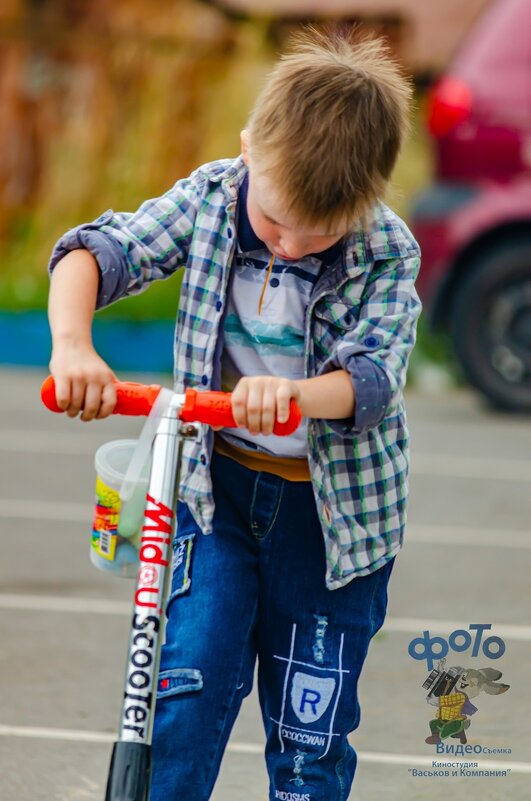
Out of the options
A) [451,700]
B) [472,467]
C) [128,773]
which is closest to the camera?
[128,773]

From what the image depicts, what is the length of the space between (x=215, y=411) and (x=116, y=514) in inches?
12.2

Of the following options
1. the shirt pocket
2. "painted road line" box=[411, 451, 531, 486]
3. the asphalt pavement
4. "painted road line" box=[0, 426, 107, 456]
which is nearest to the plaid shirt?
the shirt pocket

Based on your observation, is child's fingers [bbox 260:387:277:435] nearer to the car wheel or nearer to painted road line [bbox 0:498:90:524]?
painted road line [bbox 0:498:90:524]

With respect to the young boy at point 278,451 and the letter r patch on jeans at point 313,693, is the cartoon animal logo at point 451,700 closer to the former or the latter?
the young boy at point 278,451

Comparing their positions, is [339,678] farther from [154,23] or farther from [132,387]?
[154,23]

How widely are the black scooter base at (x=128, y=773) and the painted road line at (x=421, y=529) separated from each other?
13.0 feet

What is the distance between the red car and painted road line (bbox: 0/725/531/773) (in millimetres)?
4940

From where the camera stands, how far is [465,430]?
8828 mm

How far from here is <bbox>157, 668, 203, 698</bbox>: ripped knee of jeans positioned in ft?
9.33

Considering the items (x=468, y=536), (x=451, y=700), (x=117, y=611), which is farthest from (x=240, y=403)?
(x=468, y=536)

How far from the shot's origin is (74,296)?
2691mm

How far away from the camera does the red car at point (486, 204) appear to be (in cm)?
863

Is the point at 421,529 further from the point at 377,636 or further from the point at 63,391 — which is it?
the point at 63,391

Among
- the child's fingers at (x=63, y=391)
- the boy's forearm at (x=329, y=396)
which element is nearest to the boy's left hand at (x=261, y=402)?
the boy's forearm at (x=329, y=396)
